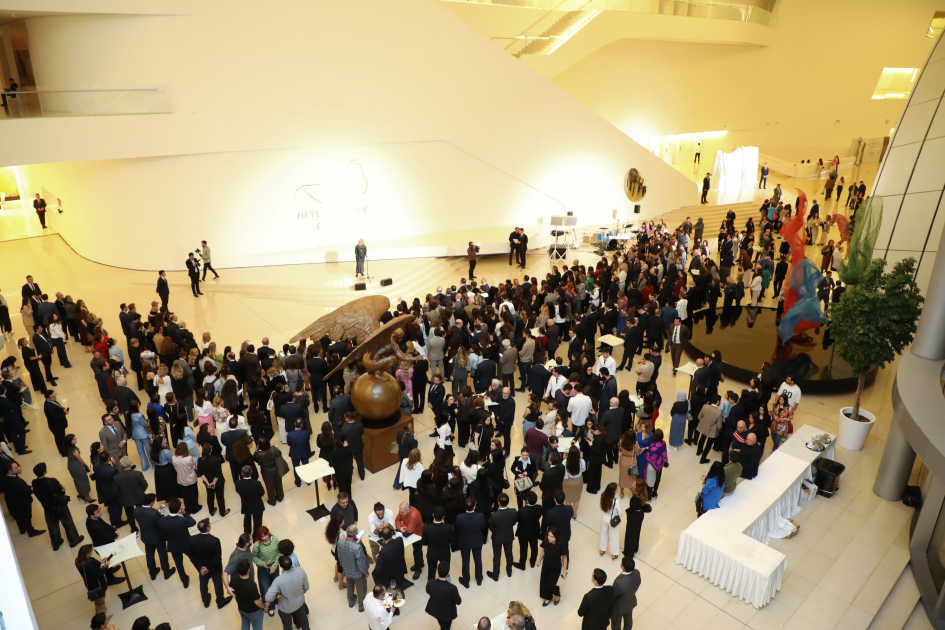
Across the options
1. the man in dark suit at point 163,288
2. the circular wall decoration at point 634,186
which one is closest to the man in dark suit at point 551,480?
the man in dark suit at point 163,288

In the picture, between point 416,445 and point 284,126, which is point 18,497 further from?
point 284,126

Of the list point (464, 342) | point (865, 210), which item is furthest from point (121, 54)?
point (865, 210)

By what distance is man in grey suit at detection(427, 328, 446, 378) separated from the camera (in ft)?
38.1

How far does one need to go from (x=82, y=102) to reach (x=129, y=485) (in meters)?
12.6

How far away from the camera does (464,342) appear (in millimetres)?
11875

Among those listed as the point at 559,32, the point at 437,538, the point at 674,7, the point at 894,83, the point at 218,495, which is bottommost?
the point at 218,495

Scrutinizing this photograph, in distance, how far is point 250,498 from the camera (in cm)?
779

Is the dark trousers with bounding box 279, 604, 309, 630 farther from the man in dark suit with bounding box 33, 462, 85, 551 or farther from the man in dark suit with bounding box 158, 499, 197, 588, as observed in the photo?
the man in dark suit with bounding box 33, 462, 85, 551

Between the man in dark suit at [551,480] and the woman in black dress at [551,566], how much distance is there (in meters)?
0.63

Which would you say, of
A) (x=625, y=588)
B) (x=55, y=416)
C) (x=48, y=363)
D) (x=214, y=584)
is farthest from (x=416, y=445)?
(x=48, y=363)

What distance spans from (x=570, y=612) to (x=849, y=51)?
36175mm

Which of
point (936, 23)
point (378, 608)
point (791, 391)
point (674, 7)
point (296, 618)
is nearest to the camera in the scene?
point (378, 608)

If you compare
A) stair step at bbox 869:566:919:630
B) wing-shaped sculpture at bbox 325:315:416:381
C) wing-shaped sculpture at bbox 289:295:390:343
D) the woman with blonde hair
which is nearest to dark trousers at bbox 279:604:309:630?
wing-shaped sculpture at bbox 325:315:416:381

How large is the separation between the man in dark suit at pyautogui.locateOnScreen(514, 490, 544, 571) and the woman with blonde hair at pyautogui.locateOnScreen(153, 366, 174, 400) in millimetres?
6029
